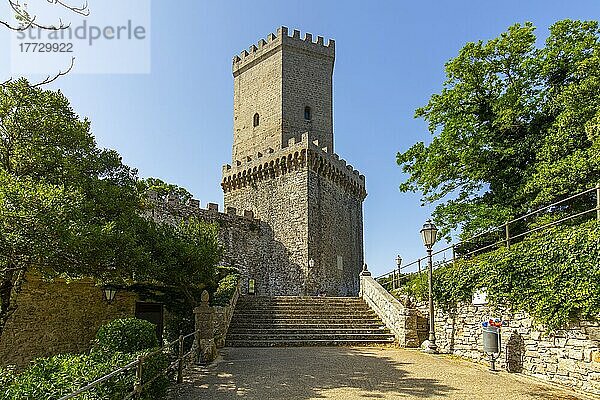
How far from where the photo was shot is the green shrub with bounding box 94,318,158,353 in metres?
7.78

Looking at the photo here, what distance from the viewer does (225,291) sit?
15070 mm

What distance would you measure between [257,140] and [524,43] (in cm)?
1672

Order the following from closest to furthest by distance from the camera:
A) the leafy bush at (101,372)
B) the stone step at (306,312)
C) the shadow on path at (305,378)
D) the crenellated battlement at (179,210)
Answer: the leafy bush at (101,372) → the shadow on path at (305,378) → the stone step at (306,312) → the crenellated battlement at (179,210)

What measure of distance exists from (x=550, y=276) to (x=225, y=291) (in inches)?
385

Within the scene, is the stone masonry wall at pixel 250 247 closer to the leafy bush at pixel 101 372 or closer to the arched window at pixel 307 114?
the arched window at pixel 307 114

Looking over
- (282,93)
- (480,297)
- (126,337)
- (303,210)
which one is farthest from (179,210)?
(480,297)

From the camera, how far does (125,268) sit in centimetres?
1037

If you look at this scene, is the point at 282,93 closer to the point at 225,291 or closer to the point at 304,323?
the point at 225,291

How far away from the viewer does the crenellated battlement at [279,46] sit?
2873cm

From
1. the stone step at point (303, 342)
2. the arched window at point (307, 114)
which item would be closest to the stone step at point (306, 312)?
the stone step at point (303, 342)

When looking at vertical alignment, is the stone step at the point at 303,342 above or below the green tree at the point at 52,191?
below

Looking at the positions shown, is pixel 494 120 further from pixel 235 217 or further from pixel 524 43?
pixel 235 217

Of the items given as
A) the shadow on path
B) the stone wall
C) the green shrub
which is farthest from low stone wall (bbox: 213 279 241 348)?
the green shrub

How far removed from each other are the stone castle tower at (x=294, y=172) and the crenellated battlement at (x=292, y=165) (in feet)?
0.19
